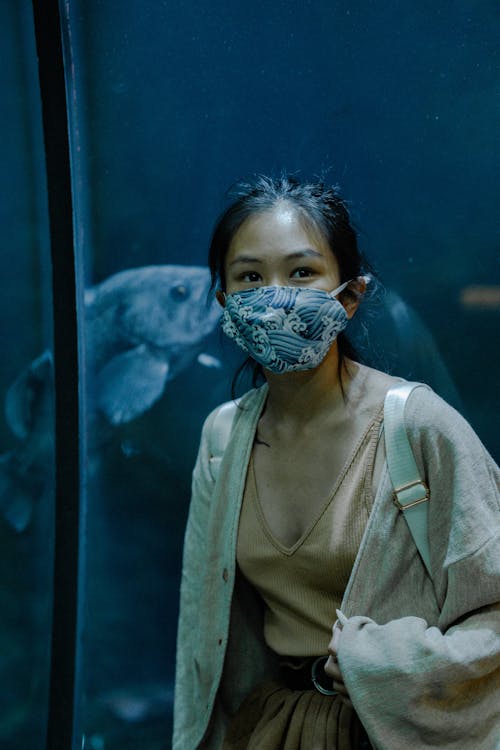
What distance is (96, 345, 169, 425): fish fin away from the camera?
281 centimetres

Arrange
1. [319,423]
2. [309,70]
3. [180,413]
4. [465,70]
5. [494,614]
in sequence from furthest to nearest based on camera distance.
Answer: [180,413]
[309,70]
[465,70]
[319,423]
[494,614]

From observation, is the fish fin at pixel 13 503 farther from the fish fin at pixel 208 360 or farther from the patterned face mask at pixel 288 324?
the patterned face mask at pixel 288 324

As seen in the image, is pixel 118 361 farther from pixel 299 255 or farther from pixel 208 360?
pixel 299 255

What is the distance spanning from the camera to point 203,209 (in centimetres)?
272

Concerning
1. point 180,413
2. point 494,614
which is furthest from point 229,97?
point 494,614

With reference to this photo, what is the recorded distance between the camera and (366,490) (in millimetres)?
1761

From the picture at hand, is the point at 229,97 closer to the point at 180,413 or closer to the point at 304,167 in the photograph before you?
the point at 304,167

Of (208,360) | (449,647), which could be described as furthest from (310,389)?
(208,360)

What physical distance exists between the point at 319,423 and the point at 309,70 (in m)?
1.28

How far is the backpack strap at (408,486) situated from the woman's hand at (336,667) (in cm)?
23

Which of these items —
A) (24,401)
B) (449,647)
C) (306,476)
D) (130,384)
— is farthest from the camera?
(24,401)

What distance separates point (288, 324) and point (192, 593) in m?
0.84

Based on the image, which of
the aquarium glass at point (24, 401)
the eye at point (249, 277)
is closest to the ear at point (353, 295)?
the eye at point (249, 277)

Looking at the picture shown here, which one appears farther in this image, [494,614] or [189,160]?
[189,160]
